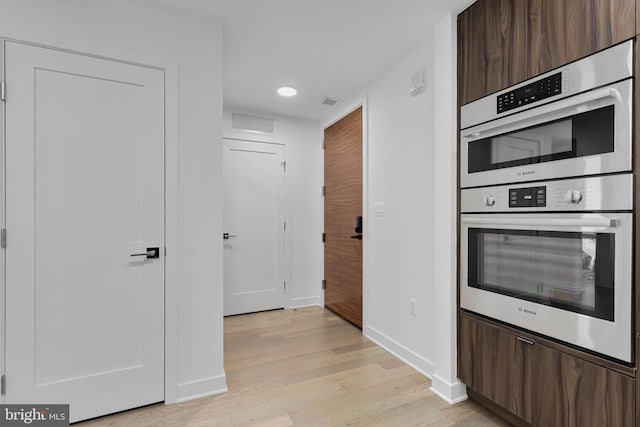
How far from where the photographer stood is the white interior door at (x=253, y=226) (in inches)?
146

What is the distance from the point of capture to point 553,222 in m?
1.51

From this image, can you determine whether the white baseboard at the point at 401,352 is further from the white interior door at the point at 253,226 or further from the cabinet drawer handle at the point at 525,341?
the white interior door at the point at 253,226

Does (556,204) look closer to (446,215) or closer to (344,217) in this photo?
(446,215)

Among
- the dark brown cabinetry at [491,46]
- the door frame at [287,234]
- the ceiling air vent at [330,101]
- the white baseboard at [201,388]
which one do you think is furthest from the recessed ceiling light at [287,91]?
the white baseboard at [201,388]

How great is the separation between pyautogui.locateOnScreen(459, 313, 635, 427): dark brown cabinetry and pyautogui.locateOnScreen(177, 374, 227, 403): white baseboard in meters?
1.56

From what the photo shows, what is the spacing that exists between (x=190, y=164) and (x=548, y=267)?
2.08m

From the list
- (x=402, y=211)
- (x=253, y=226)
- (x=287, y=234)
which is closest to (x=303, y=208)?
(x=287, y=234)

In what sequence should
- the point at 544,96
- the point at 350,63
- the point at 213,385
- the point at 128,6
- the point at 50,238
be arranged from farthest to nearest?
the point at 350,63 → the point at 213,385 → the point at 128,6 → the point at 50,238 → the point at 544,96

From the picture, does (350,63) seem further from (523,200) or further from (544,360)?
(544,360)

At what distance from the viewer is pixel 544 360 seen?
155cm

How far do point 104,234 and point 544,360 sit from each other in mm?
2436

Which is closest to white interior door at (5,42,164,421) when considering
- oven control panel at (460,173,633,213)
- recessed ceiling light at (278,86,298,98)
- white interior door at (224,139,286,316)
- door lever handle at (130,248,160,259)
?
door lever handle at (130,248,160,259)

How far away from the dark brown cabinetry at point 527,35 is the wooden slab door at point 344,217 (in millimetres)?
1445

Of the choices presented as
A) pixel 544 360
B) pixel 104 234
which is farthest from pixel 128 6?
pixel 544 360
